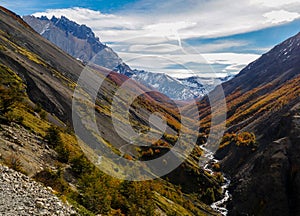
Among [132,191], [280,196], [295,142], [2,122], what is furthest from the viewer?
[295,142]

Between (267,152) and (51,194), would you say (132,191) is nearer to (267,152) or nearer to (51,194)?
(51,194)

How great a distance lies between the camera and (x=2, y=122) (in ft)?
99.3

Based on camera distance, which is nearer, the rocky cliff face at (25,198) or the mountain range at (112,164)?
the rocky cliff face at (25,198)

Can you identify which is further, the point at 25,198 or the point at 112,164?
the point at 112,164

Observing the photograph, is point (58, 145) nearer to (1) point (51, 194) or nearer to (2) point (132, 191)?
(2) point (132, 191)

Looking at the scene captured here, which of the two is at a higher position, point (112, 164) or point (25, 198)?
point (25, 198)

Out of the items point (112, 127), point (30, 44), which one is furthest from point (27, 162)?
point (30, 44)

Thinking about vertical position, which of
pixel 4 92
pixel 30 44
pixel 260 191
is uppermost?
pixel 30 44

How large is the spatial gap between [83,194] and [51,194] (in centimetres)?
537

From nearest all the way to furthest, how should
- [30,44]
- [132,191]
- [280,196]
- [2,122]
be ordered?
[2,122] < [132,191] < [280,196] < [30,44]

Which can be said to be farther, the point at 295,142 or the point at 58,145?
the point at 295,142

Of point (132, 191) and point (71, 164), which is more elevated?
point (71, 164)

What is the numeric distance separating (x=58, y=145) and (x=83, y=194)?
11.1 meters

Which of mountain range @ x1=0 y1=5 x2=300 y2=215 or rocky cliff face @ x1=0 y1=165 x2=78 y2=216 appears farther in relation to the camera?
mountain range @ x1=0 y1=5 x2=300 y2=215
